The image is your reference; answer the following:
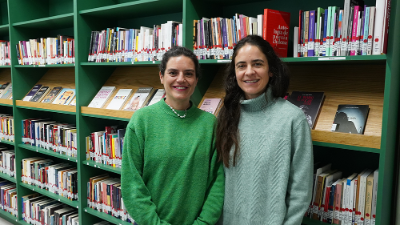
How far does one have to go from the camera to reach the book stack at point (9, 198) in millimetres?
3538

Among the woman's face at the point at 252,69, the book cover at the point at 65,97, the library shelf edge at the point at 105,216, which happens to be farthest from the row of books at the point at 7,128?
the woman's face at the point at 252,69

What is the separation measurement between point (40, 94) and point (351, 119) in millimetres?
3056

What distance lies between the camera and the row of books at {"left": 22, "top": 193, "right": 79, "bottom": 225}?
305 centimetres

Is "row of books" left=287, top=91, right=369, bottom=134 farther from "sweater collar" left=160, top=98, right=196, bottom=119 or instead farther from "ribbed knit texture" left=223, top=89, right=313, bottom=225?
"sweater collar" left=160, top=98, right=196, bottom=119

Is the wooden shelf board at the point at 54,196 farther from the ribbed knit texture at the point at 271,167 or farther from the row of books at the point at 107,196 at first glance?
the ribbed knit texture at the point at 271,167

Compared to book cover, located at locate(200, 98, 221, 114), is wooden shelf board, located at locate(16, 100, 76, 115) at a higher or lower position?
lower

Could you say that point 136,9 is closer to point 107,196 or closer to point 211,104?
point 211,104

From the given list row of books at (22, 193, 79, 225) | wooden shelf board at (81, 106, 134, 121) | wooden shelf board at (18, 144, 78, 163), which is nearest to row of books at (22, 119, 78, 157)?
wooden shelf board at (18, 144, 78, 163)

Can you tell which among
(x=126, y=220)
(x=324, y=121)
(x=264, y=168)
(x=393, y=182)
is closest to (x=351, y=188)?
(x=393, y=182)

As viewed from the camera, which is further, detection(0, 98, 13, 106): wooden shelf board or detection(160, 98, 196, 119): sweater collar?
detection(0, 98, 13, 106): wooden shelf board

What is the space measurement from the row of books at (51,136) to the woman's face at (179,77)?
168 cm

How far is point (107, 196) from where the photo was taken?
263 cm

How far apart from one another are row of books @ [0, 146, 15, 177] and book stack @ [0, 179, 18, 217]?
179mm

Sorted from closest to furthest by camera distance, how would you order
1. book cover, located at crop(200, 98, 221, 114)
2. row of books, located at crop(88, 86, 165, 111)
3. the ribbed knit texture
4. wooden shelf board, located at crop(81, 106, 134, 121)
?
1. the ribbed knit texture
2. book cover, located at crop(200, 98, 221, 114)
3. wooden shelf board, located at crop(81, 106, 134, 121)
4. row of books, located at crop(88, 86, 165, 111)
